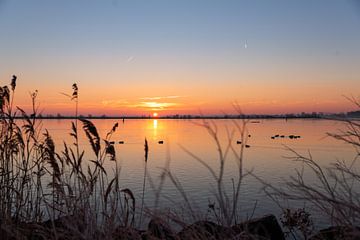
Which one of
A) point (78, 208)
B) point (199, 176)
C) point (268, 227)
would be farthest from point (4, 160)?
point (199, 176)

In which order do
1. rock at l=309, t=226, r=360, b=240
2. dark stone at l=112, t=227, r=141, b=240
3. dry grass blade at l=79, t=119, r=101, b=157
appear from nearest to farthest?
rock at l=309, t=226, r=360, b=240
dark stone at l=112, t=227, r=141, b=240
dry grass blade at l=79, t=119, r=101, b=157

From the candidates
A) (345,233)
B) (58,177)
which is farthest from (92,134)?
(345,233)

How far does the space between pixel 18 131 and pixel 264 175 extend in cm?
1778

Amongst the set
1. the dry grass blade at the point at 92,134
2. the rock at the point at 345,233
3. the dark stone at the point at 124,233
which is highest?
the dry grass blade at the point at 92,134

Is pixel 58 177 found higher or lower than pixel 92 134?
lower

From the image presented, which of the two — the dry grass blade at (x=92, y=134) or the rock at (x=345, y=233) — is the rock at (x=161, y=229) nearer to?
the dry grass blade at (x=92, y=134)

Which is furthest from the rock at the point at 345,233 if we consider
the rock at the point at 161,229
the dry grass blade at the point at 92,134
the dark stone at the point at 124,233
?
the dry grass blade at the point at 92,134

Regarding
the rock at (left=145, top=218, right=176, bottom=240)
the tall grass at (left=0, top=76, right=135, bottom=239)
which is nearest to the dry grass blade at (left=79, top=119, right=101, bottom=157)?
the tall grass at (left=0, top=76, right=135, bottom=239)

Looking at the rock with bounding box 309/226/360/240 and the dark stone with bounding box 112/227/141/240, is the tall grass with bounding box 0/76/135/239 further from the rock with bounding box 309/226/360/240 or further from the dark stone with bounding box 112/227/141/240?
the rock with bounding box 309/226/360/240

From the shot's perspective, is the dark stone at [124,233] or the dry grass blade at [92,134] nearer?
the dark stone at [124,233]

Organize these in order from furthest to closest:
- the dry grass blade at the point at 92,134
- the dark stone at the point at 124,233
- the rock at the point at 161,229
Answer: the dry grass blade at the point at 92,134 → the dark stone at the point at 124,233 → the rock at the point at 161,229

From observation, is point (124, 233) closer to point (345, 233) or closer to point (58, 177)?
point (58, 177)

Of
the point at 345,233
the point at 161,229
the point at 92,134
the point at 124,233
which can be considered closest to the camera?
the point at 345,233

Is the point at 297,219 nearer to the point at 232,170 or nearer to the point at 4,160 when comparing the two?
the point at 4,160
